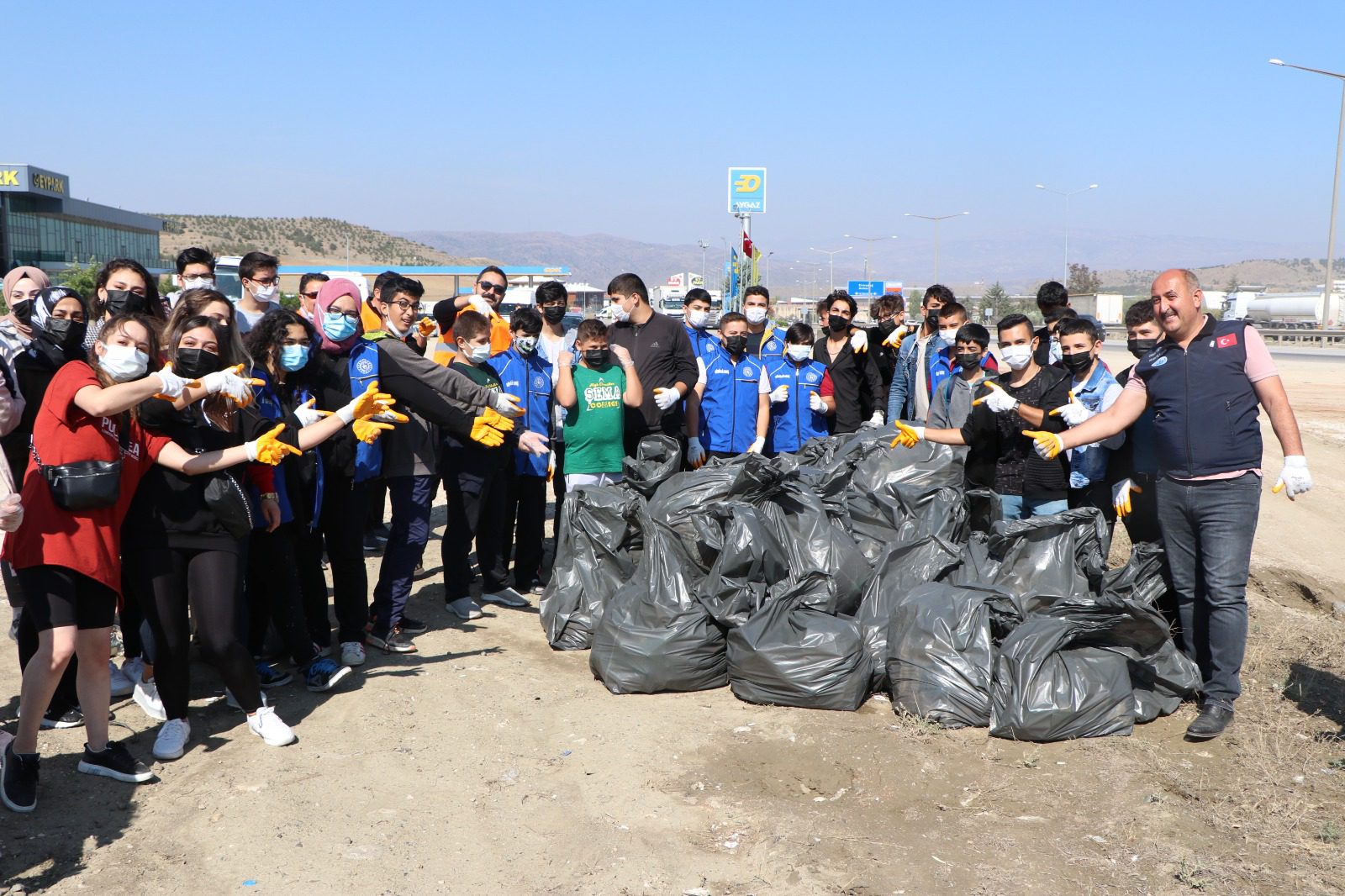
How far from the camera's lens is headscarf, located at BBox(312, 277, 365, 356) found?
4.49 meters

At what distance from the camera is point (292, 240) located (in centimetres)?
10200

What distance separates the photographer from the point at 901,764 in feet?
12.2

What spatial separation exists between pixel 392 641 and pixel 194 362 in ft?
6.00

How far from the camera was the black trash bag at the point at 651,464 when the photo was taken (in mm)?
5371

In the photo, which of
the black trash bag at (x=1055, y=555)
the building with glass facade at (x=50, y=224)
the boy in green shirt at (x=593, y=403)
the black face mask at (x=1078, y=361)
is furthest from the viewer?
the building with glass facade at (x=50, y=224)

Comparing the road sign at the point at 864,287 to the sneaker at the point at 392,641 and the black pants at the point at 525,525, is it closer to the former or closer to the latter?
the black pants at the point at 525,525

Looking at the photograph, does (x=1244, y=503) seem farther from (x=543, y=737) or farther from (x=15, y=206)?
(x=15, y=206)

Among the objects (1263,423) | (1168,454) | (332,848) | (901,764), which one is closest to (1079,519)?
(1168,454)

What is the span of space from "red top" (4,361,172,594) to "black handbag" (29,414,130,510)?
1.0 inches

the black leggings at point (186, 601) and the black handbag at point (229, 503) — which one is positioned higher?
the black handbag at point (229, 503)

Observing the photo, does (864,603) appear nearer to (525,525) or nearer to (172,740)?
(525,525)

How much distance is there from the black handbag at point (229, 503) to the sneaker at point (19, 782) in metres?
0.91

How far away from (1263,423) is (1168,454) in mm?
10821

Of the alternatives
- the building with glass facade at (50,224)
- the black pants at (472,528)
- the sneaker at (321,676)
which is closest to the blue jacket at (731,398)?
the black pants at (472,528)
